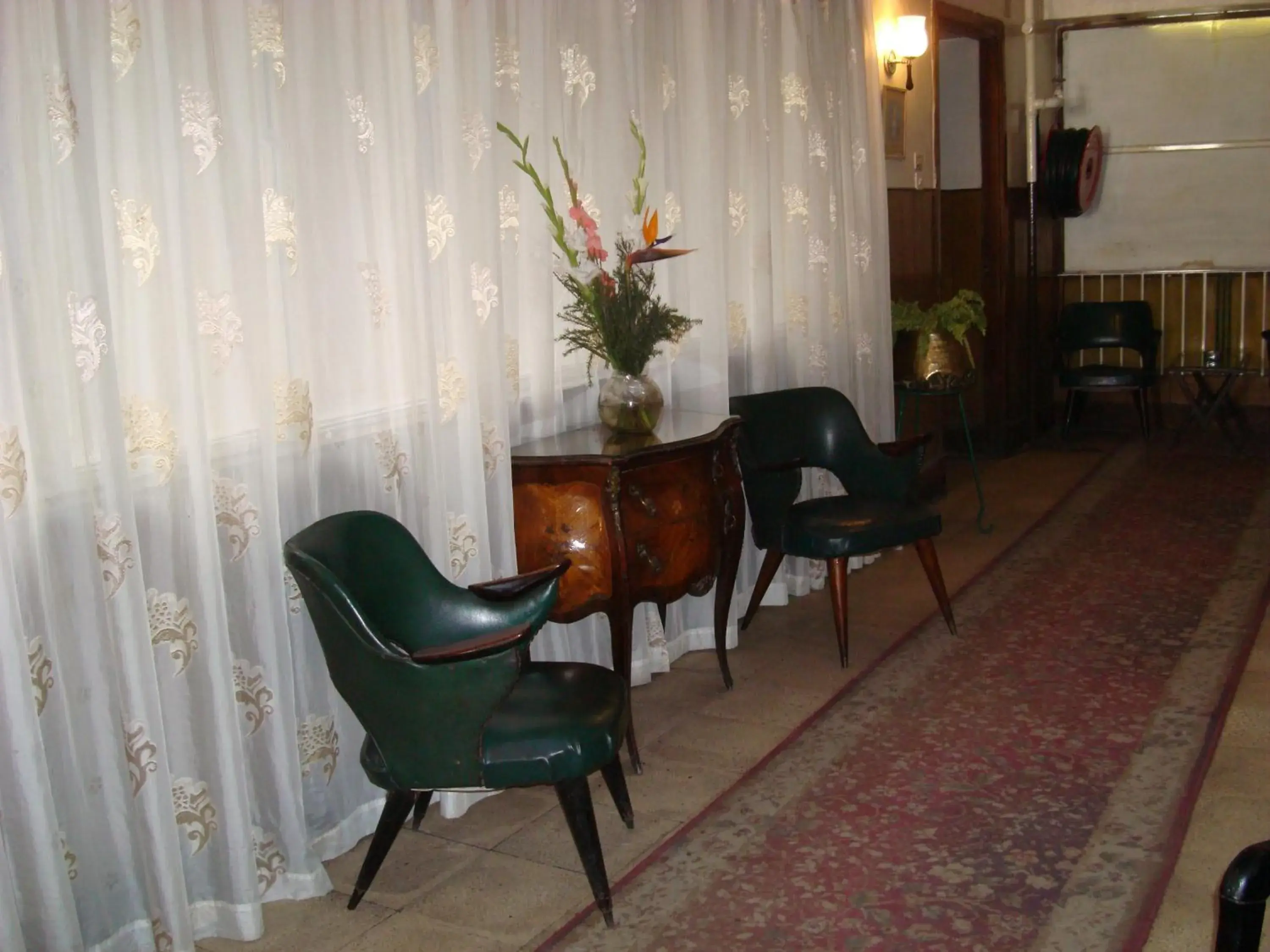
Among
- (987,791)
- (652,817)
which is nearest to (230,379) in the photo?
(652,817)

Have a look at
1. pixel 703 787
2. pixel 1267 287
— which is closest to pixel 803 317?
pixel 703 787

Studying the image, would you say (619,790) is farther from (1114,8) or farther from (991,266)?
(1114,8)

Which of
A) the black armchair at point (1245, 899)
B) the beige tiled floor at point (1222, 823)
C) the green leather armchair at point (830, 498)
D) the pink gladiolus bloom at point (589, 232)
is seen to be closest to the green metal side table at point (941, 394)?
the green leather armchair at point (830, 498)

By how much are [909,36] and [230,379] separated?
4.12 meters

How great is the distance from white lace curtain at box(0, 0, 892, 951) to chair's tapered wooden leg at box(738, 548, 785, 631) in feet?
2.84

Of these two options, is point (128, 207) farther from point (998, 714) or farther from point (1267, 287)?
point (1267, 287)

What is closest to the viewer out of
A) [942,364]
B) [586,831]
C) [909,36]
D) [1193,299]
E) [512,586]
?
[586,831]

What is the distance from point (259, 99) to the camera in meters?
2.61

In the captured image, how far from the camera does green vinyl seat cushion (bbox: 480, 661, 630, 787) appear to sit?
8.24ft

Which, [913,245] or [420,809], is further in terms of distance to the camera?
[913,245]

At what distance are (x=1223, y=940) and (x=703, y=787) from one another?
2072 millimetres

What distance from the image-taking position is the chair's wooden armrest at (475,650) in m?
2.44

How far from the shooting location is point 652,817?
10.2 ft

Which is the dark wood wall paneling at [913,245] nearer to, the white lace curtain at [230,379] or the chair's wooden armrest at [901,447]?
the chair's wooden armrest at [901,447]
